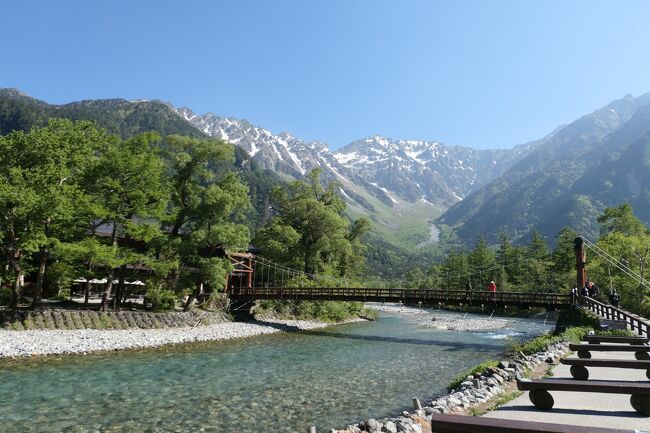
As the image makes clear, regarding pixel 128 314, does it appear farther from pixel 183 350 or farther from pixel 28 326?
pixel 183 350

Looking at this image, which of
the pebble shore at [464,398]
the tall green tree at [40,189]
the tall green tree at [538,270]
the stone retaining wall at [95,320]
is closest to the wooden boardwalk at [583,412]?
the pebble shore at [464,398]

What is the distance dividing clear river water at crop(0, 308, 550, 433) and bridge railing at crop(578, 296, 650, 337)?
538cm

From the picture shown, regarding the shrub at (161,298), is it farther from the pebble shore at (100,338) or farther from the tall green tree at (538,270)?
the tall green tree at (538,270)

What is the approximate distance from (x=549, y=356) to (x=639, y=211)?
22203 centimetres

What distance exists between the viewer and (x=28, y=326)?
2120 cm

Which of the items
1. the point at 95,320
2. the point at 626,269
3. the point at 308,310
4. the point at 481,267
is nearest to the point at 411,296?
the point at 308,310

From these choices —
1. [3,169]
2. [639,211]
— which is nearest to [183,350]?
[3,169]

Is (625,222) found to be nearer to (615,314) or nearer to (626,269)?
(626,269)

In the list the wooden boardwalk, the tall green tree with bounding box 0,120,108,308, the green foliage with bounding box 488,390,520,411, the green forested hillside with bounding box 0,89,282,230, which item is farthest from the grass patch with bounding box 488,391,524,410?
the green forested hillside with bounding box 0,89,282,230

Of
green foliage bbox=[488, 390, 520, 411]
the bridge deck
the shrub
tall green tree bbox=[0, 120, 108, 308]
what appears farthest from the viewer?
the bridge deck

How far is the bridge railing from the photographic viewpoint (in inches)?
667

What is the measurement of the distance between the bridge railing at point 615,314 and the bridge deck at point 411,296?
2.76 metres

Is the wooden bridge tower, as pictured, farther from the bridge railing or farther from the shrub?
the bridge railing

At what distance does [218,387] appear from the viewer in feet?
43.1
